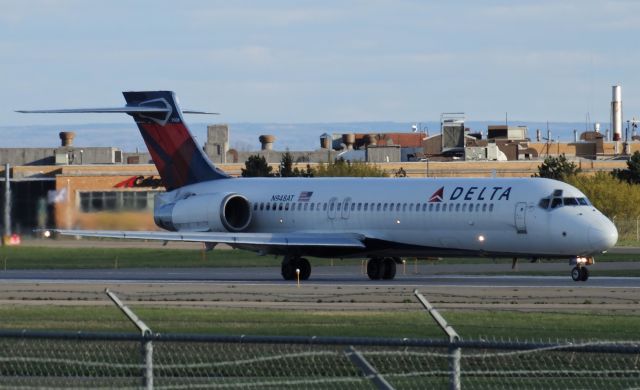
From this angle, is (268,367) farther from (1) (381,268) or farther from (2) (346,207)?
(2) (346,207)

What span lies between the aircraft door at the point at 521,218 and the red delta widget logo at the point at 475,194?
23.3 inches

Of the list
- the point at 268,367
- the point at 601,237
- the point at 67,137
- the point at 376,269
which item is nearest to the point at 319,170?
the point at 67,137

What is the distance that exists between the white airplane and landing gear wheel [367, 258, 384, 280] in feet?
0.10

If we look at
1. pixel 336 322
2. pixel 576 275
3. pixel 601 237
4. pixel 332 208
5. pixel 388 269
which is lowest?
pixel 388 269

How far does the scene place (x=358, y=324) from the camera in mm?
25203

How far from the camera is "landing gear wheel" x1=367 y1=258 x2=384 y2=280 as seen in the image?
43.2 m

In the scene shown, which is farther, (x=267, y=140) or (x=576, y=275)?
(x=267, y=140)

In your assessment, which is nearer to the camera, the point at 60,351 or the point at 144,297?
the point at 60,351

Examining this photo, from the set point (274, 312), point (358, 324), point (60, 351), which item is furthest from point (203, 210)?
point (60, 351)

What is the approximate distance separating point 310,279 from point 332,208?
231 centimetres

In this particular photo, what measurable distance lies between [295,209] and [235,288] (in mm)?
9820

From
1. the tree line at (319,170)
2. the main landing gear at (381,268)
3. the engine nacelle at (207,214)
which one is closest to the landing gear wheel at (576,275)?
the main landing gear at (381,268)

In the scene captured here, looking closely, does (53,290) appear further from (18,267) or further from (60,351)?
(18,267)

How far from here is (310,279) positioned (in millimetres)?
43719
